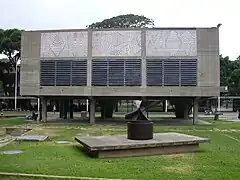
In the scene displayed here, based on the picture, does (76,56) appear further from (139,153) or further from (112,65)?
(139,153)

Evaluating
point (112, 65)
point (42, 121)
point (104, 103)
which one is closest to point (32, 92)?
point (42, 121)

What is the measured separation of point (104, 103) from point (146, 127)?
1124 inches

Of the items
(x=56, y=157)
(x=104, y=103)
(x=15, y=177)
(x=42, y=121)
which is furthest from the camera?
(x=104, y=103)

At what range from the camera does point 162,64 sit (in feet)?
101

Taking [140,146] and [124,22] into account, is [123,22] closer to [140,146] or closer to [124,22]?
[124,22]

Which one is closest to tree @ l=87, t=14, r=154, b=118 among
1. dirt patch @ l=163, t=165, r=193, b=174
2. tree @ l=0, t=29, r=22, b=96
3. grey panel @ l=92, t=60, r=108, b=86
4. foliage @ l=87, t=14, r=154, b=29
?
foliage @ l=87, t=14, r=154, b=29

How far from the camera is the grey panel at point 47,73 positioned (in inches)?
1268

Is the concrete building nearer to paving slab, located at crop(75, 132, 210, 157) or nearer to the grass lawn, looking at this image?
paving slab, located at crop(75, 132, 210, 157)

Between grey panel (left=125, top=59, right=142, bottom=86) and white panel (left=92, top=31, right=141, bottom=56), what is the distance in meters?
0.77

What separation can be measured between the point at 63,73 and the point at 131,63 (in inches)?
238

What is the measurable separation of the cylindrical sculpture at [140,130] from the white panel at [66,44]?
18.5 metres

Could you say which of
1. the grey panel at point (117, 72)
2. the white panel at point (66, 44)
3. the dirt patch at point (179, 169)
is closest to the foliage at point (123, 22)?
the white panel at point (66, 44)

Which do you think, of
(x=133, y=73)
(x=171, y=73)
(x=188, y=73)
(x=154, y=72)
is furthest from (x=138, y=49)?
(x=188, y=73)

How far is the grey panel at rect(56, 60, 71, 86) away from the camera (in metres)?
31.9
